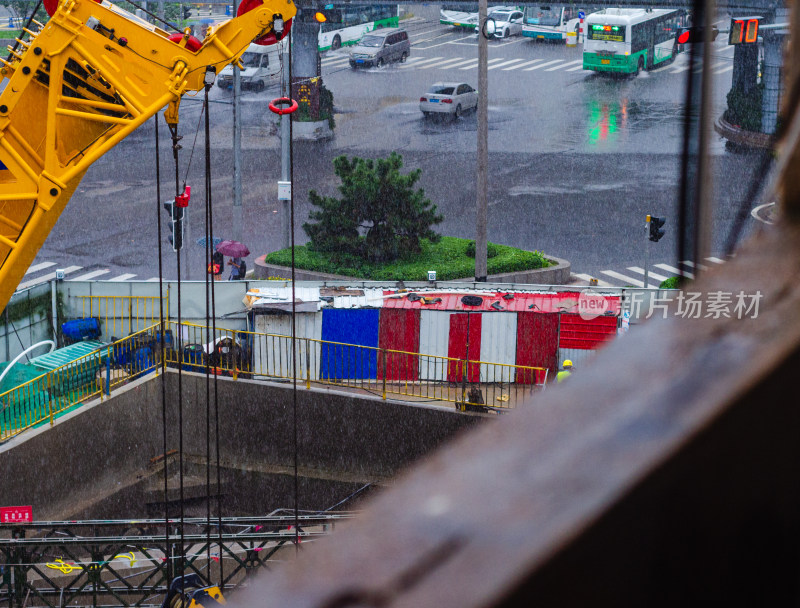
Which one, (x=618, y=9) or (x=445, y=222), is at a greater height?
(x=618, y=9)

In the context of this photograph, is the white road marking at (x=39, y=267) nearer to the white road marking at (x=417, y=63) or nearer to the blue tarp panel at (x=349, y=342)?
the blue tarp panel at (x=349, y=342)

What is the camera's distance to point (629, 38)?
144 ft

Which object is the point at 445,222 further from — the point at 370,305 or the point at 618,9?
the point at 618,9

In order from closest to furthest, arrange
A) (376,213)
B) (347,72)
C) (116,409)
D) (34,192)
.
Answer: (34,192) < (116,409) < (376,213) < (347,72)

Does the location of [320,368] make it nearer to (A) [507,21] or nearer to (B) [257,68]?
(B) [257,68]

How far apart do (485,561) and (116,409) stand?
16.7m

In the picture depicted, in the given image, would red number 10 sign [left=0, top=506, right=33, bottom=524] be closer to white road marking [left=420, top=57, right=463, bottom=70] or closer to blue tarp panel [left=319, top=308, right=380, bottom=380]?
blue tarp panel [left=319, top=308, right=380, bottom=380]

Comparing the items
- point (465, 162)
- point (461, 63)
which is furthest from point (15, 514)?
point (461, 63)

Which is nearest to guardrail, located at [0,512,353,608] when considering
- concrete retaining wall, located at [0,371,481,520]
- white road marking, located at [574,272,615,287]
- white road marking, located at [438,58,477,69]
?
concrete retaining wall, located at [0,371,481,520]

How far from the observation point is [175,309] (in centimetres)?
1923

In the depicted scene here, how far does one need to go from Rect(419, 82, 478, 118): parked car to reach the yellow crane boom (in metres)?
28.9

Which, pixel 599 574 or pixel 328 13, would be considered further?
pixel 328 13

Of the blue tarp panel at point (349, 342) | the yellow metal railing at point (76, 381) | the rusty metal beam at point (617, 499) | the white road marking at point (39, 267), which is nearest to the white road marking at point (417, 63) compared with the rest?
the white road marking at point (39, 267)

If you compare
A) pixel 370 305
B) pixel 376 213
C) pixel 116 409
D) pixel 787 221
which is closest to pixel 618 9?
pixel 376 213
